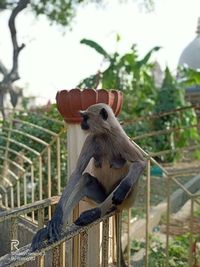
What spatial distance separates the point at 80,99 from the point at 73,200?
2.45ft

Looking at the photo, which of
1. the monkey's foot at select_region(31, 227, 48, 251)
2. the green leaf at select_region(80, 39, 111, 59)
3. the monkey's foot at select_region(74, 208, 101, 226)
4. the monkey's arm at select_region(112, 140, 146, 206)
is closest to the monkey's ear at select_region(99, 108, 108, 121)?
the monkey's arm at select_region(112, 140, 146, 206)

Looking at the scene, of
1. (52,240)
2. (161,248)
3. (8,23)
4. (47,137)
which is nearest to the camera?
(52,240)

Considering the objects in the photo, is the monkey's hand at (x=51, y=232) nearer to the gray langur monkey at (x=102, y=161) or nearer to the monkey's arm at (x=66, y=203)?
the monkey's arm at (x=66, y=203)

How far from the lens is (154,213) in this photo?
579 centimetres

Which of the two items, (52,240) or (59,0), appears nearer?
(52,240)

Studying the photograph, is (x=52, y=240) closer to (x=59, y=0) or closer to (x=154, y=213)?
(x=154, y=213)

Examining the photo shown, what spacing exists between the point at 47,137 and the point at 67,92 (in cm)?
395

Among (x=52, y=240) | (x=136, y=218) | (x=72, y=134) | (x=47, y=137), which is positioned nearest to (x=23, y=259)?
(x=52, y=240)

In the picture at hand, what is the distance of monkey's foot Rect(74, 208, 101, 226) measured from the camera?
1942 millimetres

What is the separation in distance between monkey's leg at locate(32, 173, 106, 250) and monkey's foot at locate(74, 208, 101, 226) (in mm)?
106

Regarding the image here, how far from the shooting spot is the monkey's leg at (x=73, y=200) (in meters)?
1.89

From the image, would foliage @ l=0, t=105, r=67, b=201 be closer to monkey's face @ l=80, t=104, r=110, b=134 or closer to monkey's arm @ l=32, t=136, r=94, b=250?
monkey's face @ l=80, t=104, r=110, b=134

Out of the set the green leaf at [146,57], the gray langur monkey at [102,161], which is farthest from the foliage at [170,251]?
the green leaf at [146,57]

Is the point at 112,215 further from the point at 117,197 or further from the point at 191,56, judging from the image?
the point at 191,56
